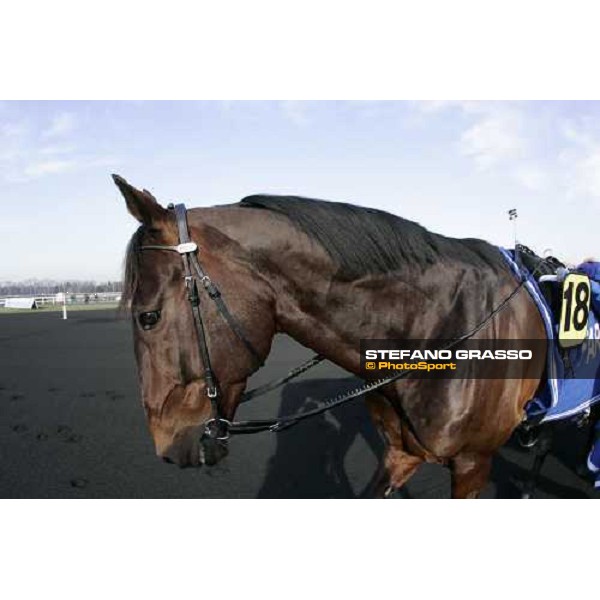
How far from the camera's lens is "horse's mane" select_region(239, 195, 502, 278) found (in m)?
2.08

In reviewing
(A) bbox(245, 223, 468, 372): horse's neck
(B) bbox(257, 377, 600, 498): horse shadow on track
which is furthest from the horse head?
(B) bbox(257, 377, 600, 498): horse shadow on track

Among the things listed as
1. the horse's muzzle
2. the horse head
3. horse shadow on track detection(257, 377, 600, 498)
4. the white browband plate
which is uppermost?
the white browband plate

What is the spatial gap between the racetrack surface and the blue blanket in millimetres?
1795

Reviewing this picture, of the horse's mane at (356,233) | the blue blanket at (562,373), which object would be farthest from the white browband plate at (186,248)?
the blue blanket at (562,373)

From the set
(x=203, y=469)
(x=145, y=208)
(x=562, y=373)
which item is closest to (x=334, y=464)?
(x=203, y=469)

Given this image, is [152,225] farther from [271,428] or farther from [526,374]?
[526,374]

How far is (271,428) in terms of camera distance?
2303mm

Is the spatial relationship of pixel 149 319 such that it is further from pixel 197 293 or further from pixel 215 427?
pixel 215 427

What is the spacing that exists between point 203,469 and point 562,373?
135 inches

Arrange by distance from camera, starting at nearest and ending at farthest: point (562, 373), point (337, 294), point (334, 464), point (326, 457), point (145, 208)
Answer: point (145, 208) → point (337, 294) → point (562, 373) → point (334, 464) → point (326, 457)

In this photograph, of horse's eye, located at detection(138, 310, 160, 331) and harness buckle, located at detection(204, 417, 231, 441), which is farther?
harness buckle, located at detection(204, 417, 231, 441)

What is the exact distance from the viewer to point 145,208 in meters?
1.87

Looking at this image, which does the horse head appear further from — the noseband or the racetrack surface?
the racetrack surface

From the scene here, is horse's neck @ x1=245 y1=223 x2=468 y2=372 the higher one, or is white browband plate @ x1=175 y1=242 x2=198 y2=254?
white browband plate @ x1=175 y1=242 x2=198 y2=254
